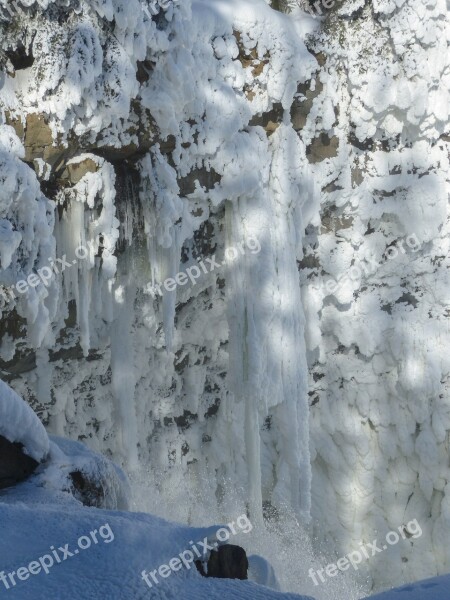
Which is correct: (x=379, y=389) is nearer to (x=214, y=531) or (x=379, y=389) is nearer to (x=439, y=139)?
(x=439, y=139)

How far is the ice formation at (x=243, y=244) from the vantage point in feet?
18.4

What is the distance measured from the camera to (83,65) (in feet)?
17.7

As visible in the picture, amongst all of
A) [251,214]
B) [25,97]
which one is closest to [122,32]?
[25,97]

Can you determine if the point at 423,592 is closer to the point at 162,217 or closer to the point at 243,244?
the point at 162,217

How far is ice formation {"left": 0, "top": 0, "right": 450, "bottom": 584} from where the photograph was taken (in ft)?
18.4

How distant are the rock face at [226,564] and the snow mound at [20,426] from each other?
1452 millimetres

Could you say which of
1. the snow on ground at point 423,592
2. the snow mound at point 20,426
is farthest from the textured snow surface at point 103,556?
the snow mound at point 20,426

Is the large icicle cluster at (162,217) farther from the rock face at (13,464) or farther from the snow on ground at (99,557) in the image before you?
the snow on ground at (99,557)

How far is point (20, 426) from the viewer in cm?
390

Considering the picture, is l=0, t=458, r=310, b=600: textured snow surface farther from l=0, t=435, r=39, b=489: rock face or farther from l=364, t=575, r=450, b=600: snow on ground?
l=0, t=435, r=39, b=489: rock face

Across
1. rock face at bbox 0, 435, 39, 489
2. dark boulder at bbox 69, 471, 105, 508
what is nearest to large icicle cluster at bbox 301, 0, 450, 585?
dark boulder at bbox 69, 471, 105, 508

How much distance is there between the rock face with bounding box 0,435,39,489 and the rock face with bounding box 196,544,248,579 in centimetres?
143

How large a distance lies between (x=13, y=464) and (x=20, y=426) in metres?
0.18

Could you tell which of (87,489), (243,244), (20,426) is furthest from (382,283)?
(20,426)
